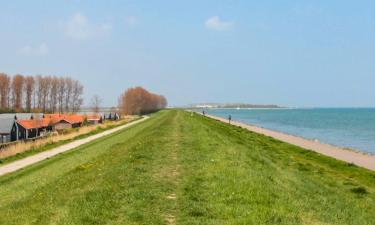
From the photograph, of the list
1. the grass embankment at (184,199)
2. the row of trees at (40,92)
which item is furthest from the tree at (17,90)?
the grass embankment at (184,199)

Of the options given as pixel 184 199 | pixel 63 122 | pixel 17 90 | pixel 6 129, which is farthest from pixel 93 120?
pixel 184 199

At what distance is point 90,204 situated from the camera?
11.1m

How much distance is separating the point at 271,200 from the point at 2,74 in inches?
5552

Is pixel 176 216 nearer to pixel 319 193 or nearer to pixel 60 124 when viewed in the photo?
pixel 319 193

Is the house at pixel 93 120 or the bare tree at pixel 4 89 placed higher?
the bare tree at pixel 4 89

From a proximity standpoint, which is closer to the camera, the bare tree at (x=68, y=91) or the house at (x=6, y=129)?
the house at (x=6, y=129)

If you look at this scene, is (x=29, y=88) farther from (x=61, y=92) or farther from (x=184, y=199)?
(x=184, y=199)

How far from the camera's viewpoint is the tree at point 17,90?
141375 millimetres

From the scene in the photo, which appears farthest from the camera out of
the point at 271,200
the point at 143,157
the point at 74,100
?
the point at 74,100

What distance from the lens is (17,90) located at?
5591 inches

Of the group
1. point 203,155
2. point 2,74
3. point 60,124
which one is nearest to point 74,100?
point 2,74

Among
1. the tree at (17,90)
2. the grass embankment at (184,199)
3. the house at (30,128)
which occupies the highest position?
the tree at (17,90)

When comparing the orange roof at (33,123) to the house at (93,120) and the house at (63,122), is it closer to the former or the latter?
the house at (63,122)

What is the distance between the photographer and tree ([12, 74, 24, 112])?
14138cm
